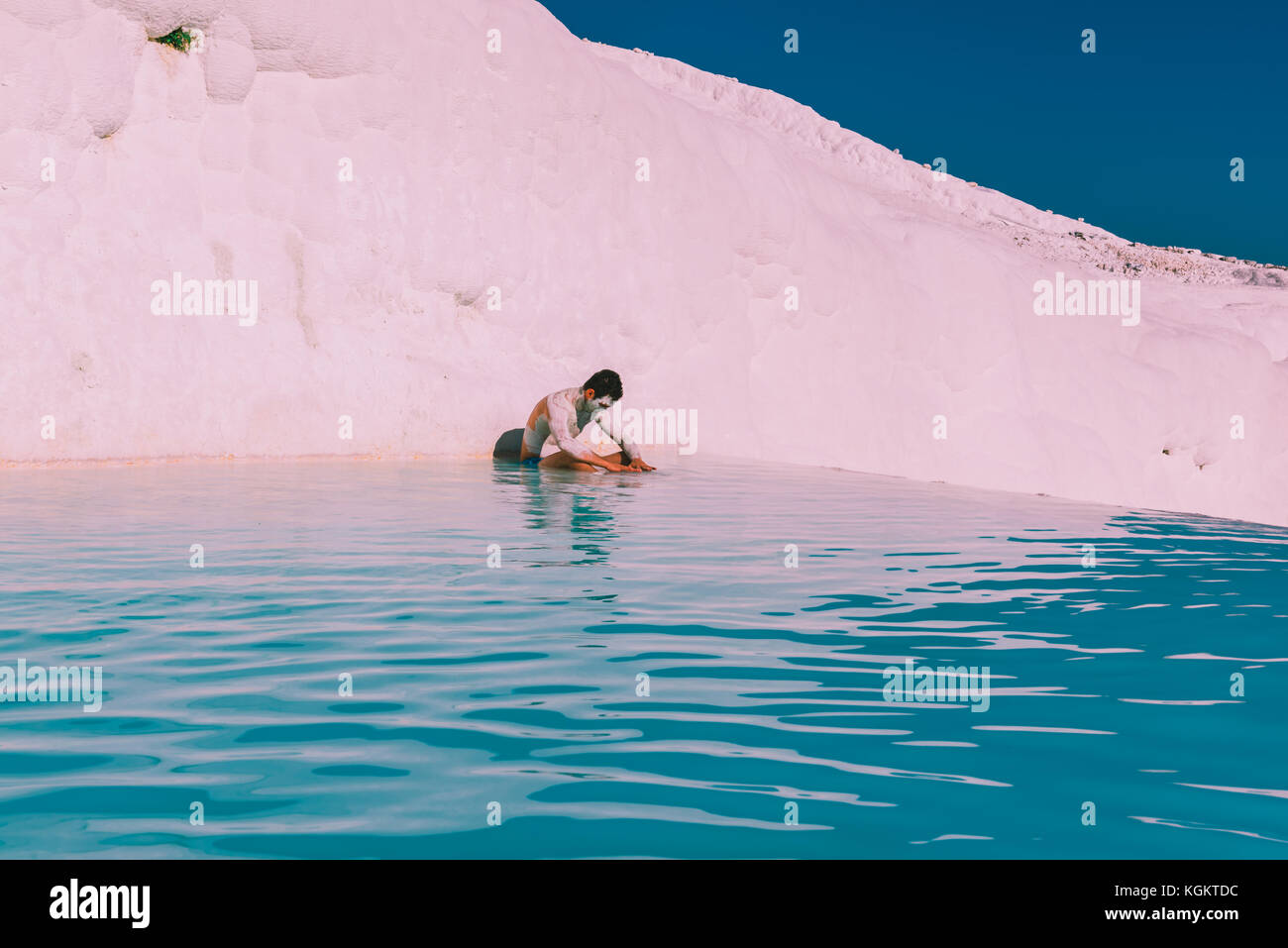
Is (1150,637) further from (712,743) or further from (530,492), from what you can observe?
(530,492)

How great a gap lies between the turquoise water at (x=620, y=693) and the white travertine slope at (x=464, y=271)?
3893mm

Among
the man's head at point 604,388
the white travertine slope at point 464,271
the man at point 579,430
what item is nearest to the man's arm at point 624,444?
the man at point 579,430

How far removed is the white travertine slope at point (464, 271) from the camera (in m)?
10.5

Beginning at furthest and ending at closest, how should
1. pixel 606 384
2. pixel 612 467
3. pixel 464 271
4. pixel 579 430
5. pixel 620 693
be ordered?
pixel 464 271 → pixel 579 430 → pixel 612 467 → pixel 606 384 → pixel 620 693

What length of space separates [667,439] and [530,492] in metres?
6.42

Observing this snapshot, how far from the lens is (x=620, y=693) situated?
360cm

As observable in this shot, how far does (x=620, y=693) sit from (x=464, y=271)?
10.5 m

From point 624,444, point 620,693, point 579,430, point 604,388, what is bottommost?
point 620,693

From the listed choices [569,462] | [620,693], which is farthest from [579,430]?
[620,693]

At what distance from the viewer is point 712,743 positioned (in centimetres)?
314

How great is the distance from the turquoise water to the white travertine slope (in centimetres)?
389

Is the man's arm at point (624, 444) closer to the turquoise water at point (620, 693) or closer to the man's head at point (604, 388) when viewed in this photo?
the man's head at point (604, 388)

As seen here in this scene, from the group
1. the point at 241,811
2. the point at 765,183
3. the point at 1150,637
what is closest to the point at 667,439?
the point at 765,183

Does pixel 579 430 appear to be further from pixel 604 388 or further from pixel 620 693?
pixel 620 693
